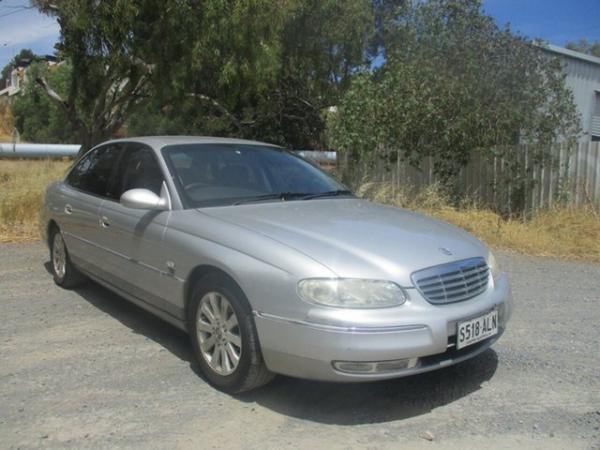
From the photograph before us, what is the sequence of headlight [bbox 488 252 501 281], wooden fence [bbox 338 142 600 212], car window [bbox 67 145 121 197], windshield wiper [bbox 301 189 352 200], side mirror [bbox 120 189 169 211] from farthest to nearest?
wooden fence [bbox 338 142 600 212]
car window [bbox 67 145 121 197]
windshield wiper [bbox 301 189 352 200]
side mirror [bbox 120 189 169 211]
headlight [bbox 488 252 501 281]

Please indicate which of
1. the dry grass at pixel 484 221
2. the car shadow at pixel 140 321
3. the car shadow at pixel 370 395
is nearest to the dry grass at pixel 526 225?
the dry grass at pixel 484 221

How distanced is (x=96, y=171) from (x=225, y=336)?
2622mm

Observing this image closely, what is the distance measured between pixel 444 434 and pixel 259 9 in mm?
10384

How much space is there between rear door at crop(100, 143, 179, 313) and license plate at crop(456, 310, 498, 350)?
1870mm

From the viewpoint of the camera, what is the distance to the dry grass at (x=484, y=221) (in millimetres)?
8398

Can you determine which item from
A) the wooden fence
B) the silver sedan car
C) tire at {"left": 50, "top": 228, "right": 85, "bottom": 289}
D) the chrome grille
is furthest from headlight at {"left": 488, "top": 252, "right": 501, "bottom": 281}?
the wooden fence

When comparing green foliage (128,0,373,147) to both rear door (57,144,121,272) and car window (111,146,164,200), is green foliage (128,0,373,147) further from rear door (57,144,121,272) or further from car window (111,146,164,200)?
car window (111,146,164,200)

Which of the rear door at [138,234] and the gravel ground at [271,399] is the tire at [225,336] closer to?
the gravel ground at [271,399]

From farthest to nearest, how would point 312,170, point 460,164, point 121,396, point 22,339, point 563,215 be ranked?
1. point 460,164
2. point 563,215
3. point 312,170
4. point 22,339
5. point 121,396

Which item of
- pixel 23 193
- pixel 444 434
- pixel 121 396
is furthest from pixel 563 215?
pixel 23 193

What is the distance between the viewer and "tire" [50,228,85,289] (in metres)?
6.04

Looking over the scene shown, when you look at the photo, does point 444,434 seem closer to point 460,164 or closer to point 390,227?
point 390,227

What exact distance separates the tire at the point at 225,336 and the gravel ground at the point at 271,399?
0.14 m

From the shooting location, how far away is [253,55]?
42.5 feet
